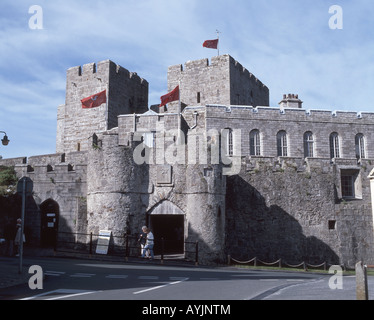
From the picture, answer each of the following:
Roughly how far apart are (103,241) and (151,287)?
8.53 meters

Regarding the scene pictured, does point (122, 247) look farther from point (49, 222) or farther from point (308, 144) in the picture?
point (308, 144)

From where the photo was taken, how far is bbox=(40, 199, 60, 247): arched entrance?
20972 millimetres

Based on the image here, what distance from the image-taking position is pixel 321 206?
22.3 metres

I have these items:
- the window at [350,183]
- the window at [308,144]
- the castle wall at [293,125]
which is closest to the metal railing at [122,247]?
the window at [350,183]

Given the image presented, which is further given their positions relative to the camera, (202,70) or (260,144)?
(202,70)

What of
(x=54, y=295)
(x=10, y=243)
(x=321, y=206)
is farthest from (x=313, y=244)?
(x=54, y=295)

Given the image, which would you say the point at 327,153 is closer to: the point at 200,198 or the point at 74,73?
the point at 200,198

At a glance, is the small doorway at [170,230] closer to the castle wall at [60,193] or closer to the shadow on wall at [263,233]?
the shadow on wall at [263,233]

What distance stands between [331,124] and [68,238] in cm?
1927

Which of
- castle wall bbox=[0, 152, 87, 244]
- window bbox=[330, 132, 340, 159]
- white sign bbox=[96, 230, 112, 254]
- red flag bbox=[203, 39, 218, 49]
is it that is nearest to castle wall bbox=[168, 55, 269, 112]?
red flag bbox=[203, 39, 218, 49]

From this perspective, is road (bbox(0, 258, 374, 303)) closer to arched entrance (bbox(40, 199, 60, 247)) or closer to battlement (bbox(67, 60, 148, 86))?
arched entrance (bbox(40, 199, 60, 247))

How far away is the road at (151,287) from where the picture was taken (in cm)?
848

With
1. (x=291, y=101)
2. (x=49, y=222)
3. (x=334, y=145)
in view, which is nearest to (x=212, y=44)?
(x=291, y=101)
